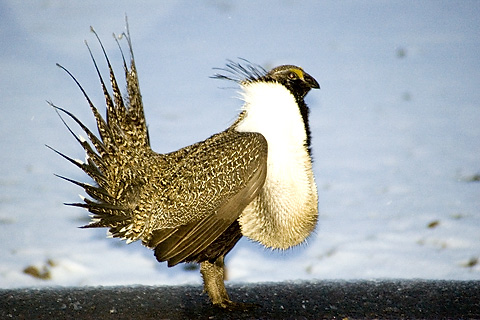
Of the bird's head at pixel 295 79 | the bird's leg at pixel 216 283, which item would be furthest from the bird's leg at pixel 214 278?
the bird's head at pixel 295 79

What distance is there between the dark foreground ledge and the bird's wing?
19.2 inches

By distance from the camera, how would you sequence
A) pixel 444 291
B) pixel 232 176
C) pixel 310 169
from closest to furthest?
1. pixel 232 176
2. pixel 310 169
3. pixel 444 291

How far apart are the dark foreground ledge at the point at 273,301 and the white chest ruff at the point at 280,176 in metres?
0.50

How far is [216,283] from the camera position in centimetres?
338

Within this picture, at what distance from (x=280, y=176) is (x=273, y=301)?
951 mm

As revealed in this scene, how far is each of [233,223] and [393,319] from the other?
3.34 ft

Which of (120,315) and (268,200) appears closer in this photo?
(268,200)

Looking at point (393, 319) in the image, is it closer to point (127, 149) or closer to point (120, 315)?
point (120, 315)

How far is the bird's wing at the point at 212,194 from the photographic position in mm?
3059

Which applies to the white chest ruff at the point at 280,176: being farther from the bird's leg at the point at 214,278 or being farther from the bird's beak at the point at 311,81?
the bird's leg at the point at 214,278

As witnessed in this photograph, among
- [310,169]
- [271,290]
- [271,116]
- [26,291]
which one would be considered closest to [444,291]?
[271,290]

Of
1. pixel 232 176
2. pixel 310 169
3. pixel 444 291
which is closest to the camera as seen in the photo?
pixel 232 176

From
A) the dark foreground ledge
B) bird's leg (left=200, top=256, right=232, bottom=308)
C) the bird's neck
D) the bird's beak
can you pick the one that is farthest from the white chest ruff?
the dark foreground ledge

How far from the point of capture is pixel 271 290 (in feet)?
13.3
